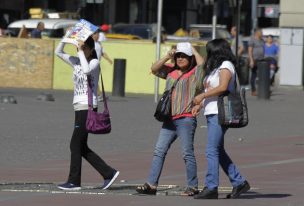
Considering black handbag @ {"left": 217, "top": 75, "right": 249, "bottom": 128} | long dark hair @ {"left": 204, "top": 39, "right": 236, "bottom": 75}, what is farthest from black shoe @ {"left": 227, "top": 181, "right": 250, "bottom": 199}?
long dark hair @ {"left": 204, "top": 39, "right": 236, "bottom": 75}

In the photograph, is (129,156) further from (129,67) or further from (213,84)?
(129,67)

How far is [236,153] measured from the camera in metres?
15.4

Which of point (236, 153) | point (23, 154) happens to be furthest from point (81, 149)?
point (236, 153)

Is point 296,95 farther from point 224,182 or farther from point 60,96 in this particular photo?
point 224,182

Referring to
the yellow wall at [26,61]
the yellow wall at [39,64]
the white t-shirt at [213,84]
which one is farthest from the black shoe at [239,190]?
the yellow wall at [26,61]

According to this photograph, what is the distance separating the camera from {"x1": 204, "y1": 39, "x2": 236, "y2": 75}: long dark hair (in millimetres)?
10445

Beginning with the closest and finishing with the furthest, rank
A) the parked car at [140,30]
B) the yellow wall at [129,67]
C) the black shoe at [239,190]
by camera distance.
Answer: the black shoe at [239,190] < the yellow wall at [129,67] < the parked car at [140,30]

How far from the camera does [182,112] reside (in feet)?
34.9

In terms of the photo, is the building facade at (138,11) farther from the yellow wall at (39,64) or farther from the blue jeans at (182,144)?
the blue jeans at (182,144)

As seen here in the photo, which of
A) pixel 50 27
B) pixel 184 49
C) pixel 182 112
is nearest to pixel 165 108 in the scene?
pixel 182 112

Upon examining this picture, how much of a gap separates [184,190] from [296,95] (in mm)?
18876

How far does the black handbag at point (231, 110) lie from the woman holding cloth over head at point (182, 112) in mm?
373

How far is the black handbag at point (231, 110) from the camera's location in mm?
10305

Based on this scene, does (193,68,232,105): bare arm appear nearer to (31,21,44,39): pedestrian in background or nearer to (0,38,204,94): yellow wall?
(0,38,204,94): yellow wall
